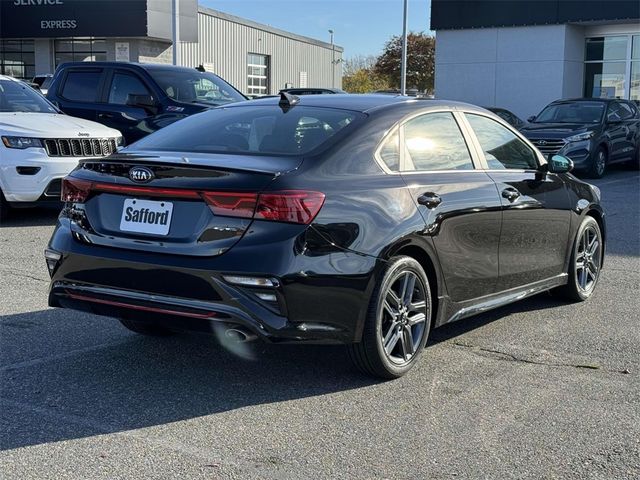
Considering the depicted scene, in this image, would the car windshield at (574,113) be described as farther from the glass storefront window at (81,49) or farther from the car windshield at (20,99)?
the glass storefront window at (81,49)

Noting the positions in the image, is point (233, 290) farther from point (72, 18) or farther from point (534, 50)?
point (72, 18)

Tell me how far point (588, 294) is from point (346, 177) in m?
3.15

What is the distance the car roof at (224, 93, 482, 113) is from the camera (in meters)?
4.99

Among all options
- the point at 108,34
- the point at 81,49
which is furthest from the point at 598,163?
the point at 81,49

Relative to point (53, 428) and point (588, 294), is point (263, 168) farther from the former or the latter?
point (588, 294)

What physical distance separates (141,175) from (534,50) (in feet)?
87.5

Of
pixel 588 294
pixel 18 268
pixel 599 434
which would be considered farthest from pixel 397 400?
pixel 18 268

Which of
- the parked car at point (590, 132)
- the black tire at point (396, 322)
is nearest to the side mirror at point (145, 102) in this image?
the parked car at point (590, 132)

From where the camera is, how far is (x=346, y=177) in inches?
172

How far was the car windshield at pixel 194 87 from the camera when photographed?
12.6 m

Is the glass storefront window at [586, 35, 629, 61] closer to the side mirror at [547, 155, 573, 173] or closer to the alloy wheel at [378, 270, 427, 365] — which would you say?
the side mirror at [547, 155, 573, 173]

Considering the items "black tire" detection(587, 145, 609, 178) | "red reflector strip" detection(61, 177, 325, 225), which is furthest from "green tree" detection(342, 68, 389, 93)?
"red reflector strip" detection(61, 177, 325, 225)

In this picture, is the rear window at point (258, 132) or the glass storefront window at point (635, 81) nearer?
the rear window at point (258, 132)

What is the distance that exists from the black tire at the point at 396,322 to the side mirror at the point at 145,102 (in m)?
8.43
